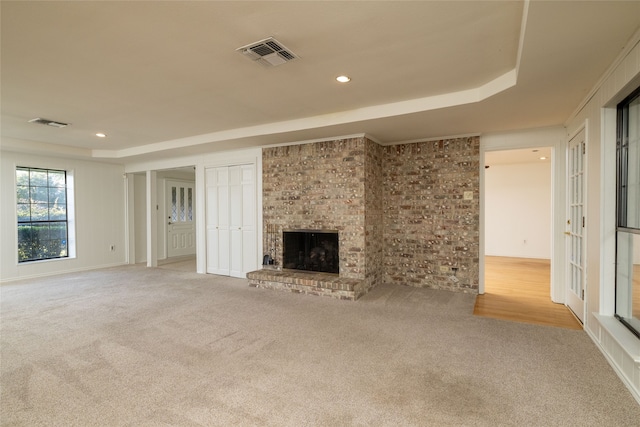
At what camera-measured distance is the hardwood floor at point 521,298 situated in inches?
144

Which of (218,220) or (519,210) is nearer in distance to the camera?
(218,220)

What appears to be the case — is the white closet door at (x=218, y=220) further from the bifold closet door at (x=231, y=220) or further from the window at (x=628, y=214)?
the window at (x=628, y=214)

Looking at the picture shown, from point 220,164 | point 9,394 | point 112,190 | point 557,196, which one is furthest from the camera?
point 112,190

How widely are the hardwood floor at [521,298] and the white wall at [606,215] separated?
524 mm

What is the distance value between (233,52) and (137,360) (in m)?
2.62

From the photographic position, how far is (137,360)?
2666mm

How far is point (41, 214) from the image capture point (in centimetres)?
638

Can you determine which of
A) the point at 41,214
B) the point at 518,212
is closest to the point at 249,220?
the point at 41,214

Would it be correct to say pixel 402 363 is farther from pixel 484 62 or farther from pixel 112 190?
pixel 112 190

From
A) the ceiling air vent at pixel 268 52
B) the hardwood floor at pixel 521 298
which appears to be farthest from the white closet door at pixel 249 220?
the hardwood floor at pixel 521 298

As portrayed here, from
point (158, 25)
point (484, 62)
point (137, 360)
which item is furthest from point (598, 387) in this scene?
point (158, 25)

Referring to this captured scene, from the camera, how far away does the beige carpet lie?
1.96 meters

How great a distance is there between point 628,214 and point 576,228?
55.9 inches

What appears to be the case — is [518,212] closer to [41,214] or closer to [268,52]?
[268,52]
